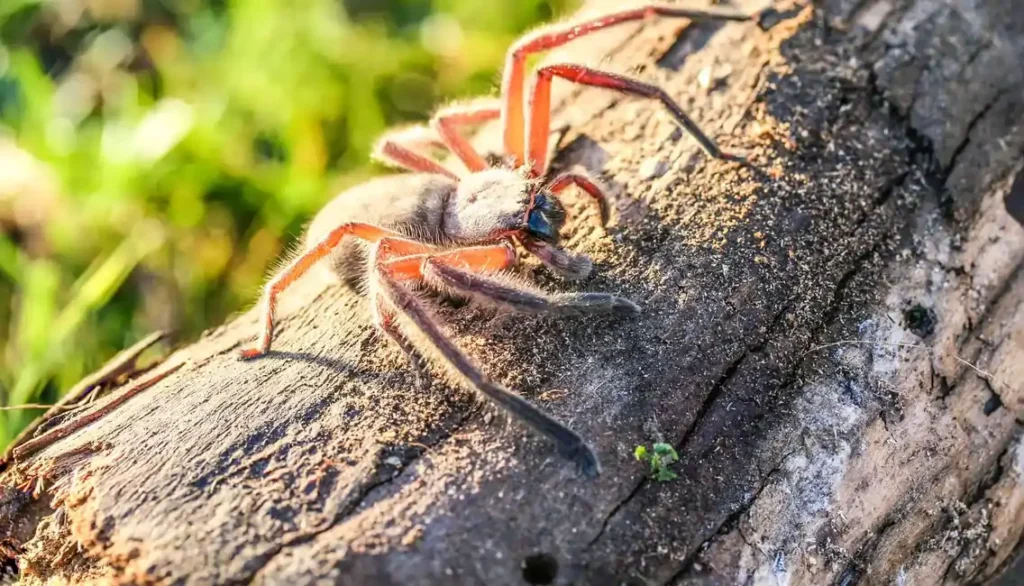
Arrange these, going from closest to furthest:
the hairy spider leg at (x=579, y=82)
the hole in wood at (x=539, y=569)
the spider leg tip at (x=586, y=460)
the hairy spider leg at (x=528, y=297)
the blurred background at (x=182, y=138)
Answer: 1. the hole in wood at (x=539, y=569)
2. the spider leg tip at (x=586, y=460)
3. the hairy spider leg at (x=528, y=297)
4. the hairy spider leg at (x=579, y=82)
5. the blurred background at (x=182, y=138)

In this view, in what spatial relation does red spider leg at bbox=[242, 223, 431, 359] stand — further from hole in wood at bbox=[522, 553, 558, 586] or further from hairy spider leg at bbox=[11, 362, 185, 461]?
hole in wood at bbox=[522, 553, 558, 586]

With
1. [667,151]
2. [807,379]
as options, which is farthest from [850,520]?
[667,151]

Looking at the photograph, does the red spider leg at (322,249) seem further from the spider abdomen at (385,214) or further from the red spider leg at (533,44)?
the red spider leg at (533,44)

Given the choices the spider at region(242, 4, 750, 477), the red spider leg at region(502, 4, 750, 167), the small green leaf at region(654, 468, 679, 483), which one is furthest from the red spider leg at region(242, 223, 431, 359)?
the small green leaf at region(654, 468, 679, 483)

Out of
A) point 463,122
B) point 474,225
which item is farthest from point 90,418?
point 463,122

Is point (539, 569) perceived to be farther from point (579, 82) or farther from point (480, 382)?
point (579, 82)

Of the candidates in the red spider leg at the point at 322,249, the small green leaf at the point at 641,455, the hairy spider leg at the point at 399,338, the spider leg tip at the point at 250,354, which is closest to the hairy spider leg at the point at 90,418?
the spider leg tip at the point at 250,354

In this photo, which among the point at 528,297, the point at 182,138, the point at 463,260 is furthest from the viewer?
the point at 182,138
